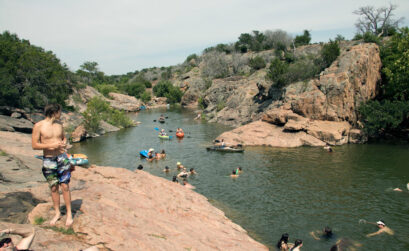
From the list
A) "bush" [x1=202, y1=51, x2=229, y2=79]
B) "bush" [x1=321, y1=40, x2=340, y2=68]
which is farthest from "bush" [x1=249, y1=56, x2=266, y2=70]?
"bush" [x1=321, y1=40, x2=340, y2=68]

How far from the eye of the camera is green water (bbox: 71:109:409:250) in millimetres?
15078

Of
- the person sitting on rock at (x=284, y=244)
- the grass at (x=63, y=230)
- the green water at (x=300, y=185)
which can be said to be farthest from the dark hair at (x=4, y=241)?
the green water at (x=300, y=185)

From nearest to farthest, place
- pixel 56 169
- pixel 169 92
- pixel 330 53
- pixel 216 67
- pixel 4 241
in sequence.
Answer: pixel 4 241, pixel 56 169, pixel 330 53, pixel 216 67, pixel 169 92

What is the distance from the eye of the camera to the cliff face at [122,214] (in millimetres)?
7395

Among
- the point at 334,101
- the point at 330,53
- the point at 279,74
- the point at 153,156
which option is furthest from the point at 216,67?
the point at 153,156

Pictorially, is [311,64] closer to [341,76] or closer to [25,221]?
[341,76]

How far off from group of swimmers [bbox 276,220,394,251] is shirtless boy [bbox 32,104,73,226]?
9200mm

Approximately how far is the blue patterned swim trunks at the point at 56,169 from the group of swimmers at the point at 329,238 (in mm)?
9438

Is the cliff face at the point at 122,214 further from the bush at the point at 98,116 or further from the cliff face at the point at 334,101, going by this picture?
the bush at the point at 98,116

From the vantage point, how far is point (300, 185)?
69.2ft

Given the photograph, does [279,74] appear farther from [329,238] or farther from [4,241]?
[4,241]

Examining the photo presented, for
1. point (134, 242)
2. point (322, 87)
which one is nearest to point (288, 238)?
point (134, 242)

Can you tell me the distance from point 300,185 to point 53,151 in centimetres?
1764

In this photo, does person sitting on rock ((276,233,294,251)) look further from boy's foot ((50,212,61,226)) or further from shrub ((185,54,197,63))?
shrub ((185,54,197,63))
